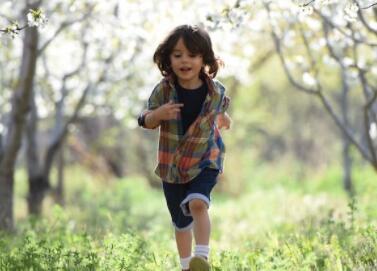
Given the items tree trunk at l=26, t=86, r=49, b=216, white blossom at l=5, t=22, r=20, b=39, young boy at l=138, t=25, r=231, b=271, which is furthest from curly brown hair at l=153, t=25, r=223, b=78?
tree trunk at l=26, t=86, r=49, b=216

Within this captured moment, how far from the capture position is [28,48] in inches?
363

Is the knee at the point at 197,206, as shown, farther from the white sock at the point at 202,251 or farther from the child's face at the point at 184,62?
the child's face at the point at 184,62

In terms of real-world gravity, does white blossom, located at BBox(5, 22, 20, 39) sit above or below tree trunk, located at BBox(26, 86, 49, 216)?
below

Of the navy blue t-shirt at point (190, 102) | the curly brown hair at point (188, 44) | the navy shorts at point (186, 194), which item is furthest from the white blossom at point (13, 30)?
the navy shorts at point (186, 194)

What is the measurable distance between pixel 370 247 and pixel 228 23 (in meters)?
1.87

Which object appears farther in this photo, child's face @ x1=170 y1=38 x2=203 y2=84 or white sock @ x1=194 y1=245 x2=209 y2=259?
child's face @ x1=170 y1=38 x2=203 y2=84

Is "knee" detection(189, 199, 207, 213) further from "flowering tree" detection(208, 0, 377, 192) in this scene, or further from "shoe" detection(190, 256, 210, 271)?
"flowering tree" detection(208, 0, 377, 192)

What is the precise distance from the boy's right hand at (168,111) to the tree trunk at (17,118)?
4.70m

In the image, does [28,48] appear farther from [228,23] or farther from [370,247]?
[370,247]

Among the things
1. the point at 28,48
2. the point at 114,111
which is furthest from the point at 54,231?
the point at 114,111

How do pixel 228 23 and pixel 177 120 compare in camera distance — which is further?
pixel 228 23

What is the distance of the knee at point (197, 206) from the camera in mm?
4430

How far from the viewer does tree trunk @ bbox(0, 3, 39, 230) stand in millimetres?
8968

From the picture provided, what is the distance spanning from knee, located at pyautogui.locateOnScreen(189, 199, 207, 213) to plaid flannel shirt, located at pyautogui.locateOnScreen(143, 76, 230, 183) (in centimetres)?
18
